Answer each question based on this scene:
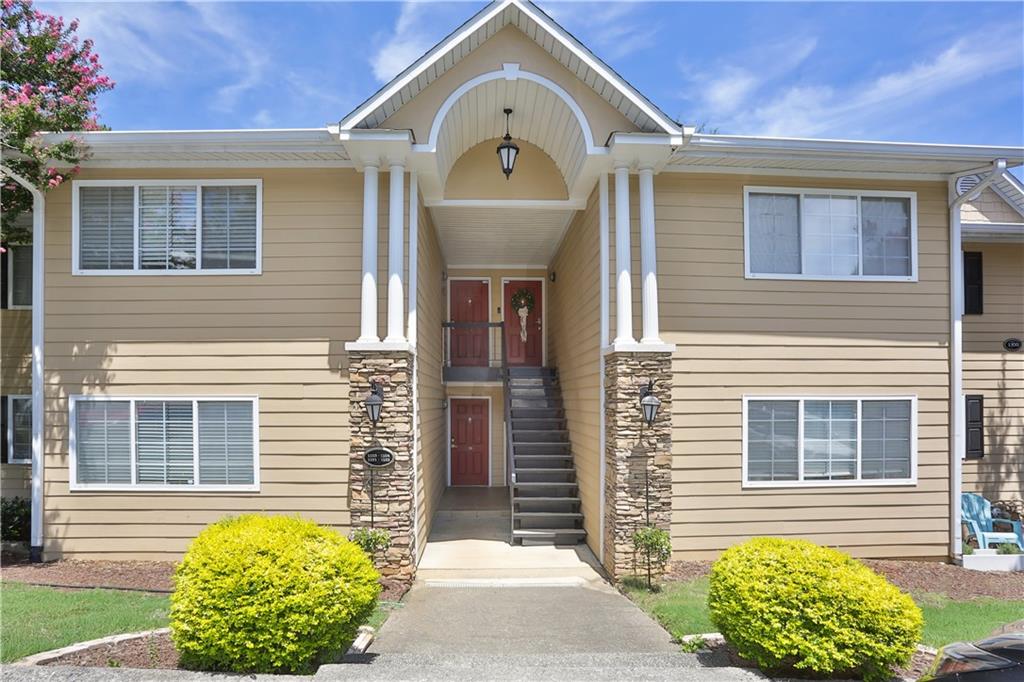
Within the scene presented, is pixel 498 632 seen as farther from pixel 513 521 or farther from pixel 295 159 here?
pixel 295 159

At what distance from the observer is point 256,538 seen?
15.4ft

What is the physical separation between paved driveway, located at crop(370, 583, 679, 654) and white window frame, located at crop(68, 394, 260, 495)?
2837mm

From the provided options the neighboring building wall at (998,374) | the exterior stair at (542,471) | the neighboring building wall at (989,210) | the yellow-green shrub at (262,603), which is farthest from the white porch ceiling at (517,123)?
the neighboring building wall at (989,210)

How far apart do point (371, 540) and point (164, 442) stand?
3241 millimetres

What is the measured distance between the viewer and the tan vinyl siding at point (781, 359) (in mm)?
8078

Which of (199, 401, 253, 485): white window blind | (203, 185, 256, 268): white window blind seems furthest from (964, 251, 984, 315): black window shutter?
(199, 401, 253, 485): white window blind

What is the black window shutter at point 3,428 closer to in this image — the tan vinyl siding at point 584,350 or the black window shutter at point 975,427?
the tan vinyl siding at point 584,350

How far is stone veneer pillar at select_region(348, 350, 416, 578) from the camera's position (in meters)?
7.37

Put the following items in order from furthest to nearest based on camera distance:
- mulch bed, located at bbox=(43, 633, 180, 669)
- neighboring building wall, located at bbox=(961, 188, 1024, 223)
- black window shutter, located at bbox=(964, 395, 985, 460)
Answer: neighboring building wall, located at bbox=(961, 188, 1024, 223), black window shutter, located at bbox=(964, 395, 985, 460), mulch bed, located at bbox=(43, 633, 180, 669)

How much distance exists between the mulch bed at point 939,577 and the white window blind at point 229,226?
7.01m

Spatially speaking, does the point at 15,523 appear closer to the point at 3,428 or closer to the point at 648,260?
the point at 3,428

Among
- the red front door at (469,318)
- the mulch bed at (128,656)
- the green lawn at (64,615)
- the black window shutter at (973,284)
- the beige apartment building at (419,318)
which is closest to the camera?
the mulch bed at (128,656)

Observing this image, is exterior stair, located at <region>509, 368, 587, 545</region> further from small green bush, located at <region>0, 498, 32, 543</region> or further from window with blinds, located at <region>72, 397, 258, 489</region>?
small green bush, located at <region>0, 498, 32, 543</region>

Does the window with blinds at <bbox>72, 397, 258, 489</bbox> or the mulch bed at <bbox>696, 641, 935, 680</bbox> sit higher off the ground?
the window with blinds at <bbox>72, 397, 258, 489</bbox>
